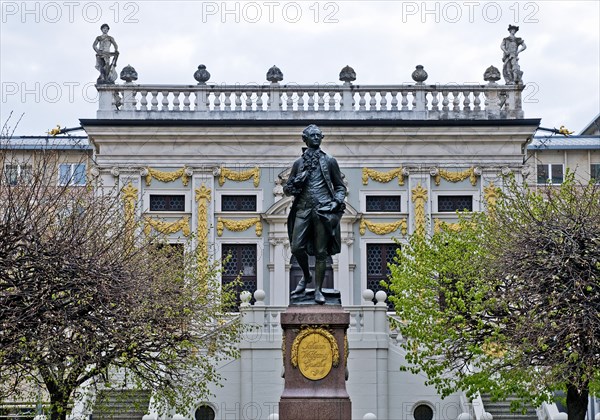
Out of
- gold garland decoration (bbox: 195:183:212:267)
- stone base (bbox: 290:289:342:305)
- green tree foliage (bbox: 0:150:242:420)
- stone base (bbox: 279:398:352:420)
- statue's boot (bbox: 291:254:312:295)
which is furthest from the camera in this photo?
gold garland decoration (bbox: 195:183:212:267)

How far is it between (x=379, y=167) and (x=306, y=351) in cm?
2118

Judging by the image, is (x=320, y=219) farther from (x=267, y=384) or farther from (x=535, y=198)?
(x=267, y=384)

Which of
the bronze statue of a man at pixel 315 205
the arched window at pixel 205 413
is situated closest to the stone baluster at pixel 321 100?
the arched window at pixel 205 413

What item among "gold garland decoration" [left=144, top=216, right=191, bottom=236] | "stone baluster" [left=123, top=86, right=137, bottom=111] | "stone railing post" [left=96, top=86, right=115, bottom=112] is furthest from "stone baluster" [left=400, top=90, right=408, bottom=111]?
"stone railing post" [left=96, top=86, right=115, bottom=112]

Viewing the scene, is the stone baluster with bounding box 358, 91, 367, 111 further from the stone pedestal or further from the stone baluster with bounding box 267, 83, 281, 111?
the stone pedestal

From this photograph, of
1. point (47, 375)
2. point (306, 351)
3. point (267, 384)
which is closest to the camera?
point (306, 351)

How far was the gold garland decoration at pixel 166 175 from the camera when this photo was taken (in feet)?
127

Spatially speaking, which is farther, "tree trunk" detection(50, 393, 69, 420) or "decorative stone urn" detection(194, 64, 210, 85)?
"decorative stone urn" detection(194, 64, 210, 85)

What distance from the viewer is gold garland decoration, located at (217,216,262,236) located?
126 feet

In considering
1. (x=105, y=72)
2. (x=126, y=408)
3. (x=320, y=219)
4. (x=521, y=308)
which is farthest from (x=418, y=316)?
(x=105, y=72)

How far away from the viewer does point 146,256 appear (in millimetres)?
28219

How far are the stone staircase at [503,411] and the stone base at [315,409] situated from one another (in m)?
12.3

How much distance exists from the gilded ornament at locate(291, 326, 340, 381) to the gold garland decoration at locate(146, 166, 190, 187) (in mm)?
21020

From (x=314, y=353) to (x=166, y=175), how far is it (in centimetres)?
2118
